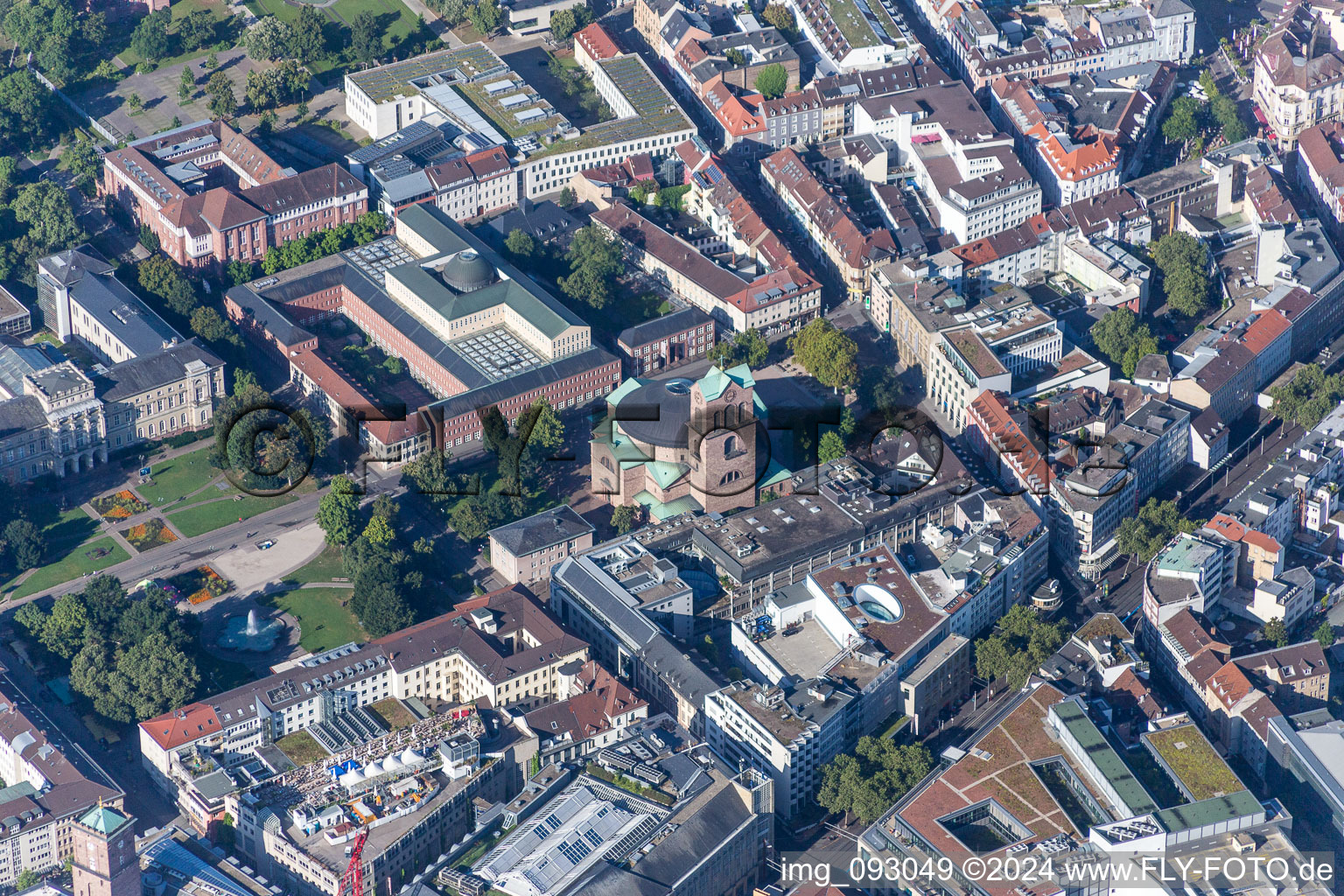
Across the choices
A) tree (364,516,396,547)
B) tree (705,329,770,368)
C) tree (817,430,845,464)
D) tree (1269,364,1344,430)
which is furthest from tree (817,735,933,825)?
tree (1269,364,1344,430)

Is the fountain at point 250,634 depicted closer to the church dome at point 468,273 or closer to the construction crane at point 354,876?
the construction crane at point 354,876

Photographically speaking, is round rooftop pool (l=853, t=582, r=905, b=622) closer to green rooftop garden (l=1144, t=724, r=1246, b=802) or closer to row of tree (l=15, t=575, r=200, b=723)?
green rooftop garden (l=1144, t=724, r=1246, b=802)

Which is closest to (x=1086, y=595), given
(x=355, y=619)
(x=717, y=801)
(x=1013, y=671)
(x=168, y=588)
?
(x=1013, y=671)

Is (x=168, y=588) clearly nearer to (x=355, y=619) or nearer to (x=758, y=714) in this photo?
(x=355, y=619)

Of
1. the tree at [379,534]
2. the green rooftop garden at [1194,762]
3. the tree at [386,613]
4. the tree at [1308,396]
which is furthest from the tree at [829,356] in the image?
the green rooftop garden at [1194,762]

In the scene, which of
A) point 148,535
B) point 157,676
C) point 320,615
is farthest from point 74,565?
point 320,615
